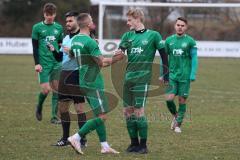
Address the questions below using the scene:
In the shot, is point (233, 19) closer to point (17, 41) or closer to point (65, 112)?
point (17, 41)

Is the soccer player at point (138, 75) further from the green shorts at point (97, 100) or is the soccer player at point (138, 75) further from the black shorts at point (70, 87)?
the black shorts at point (70, 87)

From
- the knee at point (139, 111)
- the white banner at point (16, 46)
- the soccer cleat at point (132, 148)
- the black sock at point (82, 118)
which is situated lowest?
the white banner at point (16, 46)

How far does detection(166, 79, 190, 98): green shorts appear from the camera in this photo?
11500 millimetres

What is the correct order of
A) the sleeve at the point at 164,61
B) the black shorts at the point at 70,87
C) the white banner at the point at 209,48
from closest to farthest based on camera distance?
1. the sleeve at the point at 164,61
2. the black shorts at the point at 70,87
3. the white banner at the point at 209,48

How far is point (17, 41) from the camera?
1575 inches

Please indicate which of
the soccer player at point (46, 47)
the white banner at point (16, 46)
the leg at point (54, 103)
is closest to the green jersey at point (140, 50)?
the soccer player at point (46, 47)

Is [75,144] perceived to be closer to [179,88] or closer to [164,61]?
[164,61]

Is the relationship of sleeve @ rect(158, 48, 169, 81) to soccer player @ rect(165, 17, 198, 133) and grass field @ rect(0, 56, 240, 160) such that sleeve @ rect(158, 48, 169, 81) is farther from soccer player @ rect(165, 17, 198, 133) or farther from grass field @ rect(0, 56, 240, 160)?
soccer player @ rect(165, 17, 198, 133)

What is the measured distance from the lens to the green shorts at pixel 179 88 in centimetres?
1150

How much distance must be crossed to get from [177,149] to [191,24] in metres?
34.6

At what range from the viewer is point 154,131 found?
11211 mm

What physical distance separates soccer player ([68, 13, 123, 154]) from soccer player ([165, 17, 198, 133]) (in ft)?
9.21

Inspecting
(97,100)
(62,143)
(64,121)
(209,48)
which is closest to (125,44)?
(97,100)

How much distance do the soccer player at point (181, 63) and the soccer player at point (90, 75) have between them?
2807 mm
